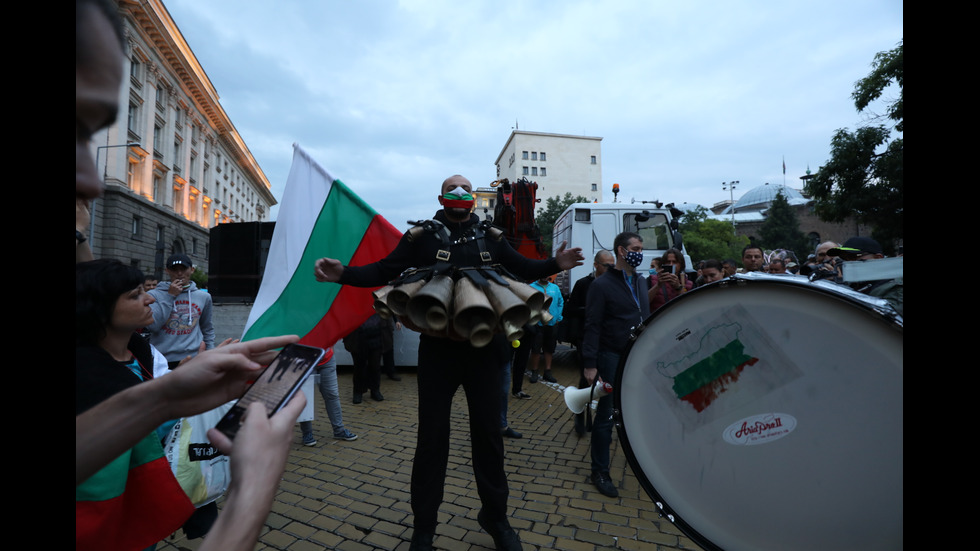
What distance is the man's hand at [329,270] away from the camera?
264 centimetres

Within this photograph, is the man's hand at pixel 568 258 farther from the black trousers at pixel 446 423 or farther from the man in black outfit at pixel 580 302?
the man in black outfit at pixel 580 302

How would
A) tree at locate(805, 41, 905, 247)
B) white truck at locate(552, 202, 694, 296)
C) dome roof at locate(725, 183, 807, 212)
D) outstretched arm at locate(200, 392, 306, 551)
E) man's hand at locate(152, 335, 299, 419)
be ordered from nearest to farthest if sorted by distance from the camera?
outstretched arm at locate(200, 392, 306, 551) → man's hand at locate(152, 335, 299, 419) → white truck at locate(552, 202, 694, 296) → tree at locate(805, 41, 905, 247) → dome roof at locate(725, 183, 807, 212)

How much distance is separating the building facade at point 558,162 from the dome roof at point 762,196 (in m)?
22.0

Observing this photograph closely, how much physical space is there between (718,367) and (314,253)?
290cm

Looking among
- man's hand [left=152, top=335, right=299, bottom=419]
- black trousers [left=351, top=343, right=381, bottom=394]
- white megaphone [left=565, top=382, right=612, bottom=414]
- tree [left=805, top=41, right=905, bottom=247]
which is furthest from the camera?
tree [left=805, top=41, right=905, bottom=247]

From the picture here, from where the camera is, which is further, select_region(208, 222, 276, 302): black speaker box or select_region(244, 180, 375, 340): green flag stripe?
select_region(208, 222, 276, 302): black speaker box

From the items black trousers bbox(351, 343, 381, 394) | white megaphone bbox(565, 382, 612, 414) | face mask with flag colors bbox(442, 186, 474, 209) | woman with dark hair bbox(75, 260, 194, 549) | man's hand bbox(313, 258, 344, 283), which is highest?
face mask with flag colors bbox(442, 186, 474, 209)

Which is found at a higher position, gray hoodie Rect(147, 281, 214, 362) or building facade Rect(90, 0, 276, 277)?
building facade Rect(90, 0, 276, 277)

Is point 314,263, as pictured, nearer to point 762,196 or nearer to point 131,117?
point 131,117

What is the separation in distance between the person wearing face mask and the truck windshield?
562cm

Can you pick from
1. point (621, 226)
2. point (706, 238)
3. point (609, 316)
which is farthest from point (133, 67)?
point (706, 238)

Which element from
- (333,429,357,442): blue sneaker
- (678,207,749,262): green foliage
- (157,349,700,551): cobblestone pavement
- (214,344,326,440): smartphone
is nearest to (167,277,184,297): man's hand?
(157,349,700,551): cobblestone pavement

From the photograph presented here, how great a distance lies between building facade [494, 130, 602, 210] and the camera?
7044cm

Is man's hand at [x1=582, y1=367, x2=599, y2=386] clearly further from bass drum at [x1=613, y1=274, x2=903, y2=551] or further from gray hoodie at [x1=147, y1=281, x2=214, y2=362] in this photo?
gray hoodie at [x1=147, y1=281, x2=214, y2=362]
